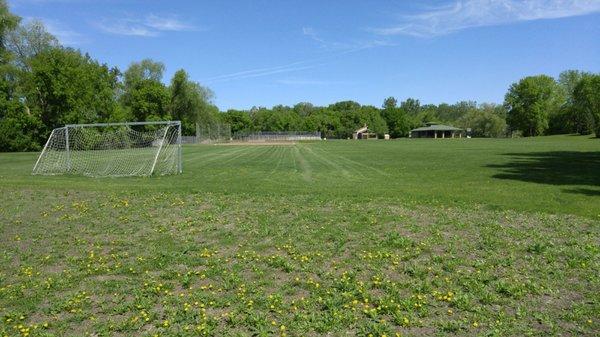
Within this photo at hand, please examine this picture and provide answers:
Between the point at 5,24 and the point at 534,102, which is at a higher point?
the point at 5,24

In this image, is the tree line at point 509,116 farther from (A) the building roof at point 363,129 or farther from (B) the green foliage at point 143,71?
(B) the green foliage at point 143,71

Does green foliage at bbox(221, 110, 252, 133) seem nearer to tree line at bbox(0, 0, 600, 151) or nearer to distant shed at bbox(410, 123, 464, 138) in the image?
tree line at bbox(0, 0, 600, 151)

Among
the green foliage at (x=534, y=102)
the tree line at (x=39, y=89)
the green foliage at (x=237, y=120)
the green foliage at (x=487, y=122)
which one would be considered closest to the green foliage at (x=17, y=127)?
A: the tree line at (x=39, y=89)

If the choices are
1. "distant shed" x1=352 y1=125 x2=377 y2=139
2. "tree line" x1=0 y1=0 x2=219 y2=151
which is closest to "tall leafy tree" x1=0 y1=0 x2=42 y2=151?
"tree line" x1=0 y1=0 x2=219 y2=151

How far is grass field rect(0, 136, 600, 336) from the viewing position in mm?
5656

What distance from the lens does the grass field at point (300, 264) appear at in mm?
5656

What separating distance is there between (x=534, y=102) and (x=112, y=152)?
11016 cm

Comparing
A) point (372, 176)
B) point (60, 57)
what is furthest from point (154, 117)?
point (372, 176)

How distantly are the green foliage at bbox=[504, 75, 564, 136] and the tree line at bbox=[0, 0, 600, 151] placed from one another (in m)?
0.24

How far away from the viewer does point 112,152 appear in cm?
3866

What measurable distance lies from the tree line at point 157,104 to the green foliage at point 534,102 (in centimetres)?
24

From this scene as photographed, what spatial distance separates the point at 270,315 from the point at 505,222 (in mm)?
6764

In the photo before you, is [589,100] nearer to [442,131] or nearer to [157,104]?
[442,131]

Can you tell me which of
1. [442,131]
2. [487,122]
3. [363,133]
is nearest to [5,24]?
[363,133]
